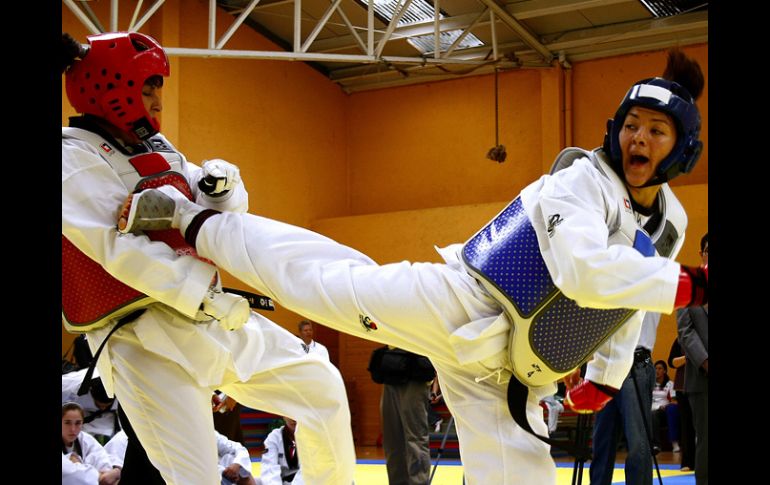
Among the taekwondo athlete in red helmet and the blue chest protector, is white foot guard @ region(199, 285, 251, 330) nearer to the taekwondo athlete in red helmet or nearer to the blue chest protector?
the taekwondo athlete in red helmet

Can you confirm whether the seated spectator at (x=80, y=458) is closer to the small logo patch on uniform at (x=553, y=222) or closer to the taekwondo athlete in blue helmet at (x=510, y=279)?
the taekwondo athlete in blue helmet at (x=510, y=279)

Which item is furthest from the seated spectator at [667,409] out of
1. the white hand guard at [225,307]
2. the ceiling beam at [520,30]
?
the white hand guard at [225,307]

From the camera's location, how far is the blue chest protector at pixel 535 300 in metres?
3.22

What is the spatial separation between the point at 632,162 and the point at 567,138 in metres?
12.5

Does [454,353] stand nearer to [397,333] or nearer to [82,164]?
[397,333]

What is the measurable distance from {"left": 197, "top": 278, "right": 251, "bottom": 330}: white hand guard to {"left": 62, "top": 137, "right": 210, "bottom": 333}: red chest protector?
0.27 metres

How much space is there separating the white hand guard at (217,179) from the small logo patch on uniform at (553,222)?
1464 mm

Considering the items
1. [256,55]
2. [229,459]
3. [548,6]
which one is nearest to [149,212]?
[229,459]

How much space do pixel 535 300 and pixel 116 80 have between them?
2.02 meters

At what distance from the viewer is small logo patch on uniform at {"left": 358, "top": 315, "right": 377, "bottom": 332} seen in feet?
11.0

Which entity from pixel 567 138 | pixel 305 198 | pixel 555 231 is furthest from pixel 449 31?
pixel 555 231

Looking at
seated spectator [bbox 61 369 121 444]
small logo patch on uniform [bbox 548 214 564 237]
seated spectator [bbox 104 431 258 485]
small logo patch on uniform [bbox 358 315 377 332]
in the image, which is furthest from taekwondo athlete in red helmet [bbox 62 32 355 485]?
seated spectator [bbox 61 369 121 444]
